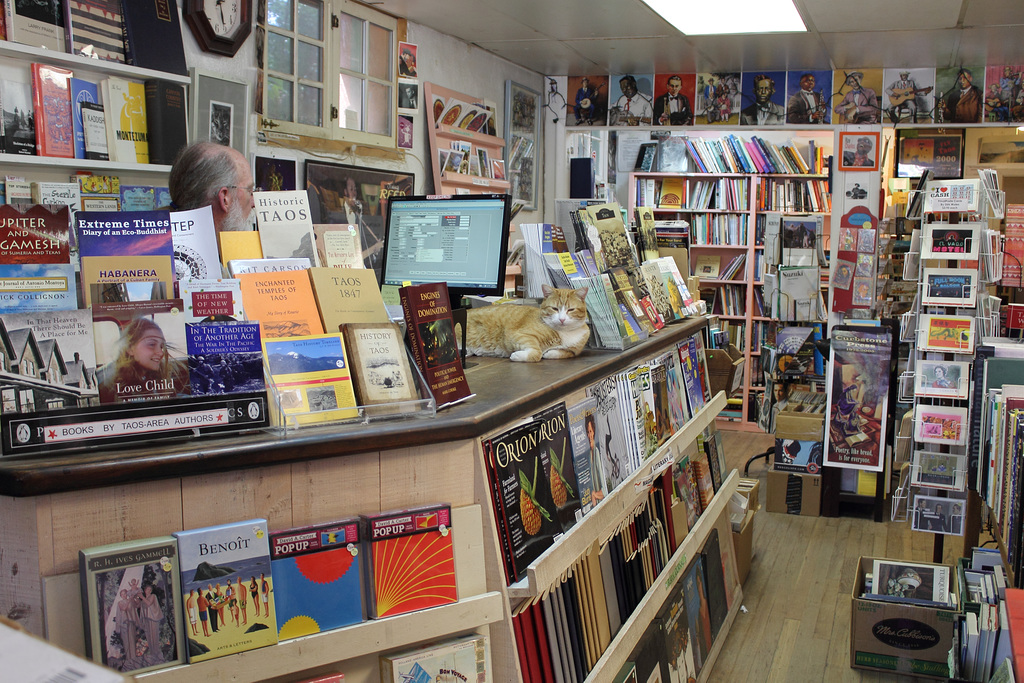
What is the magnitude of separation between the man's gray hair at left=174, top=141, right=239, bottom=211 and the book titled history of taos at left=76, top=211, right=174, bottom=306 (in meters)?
1.06

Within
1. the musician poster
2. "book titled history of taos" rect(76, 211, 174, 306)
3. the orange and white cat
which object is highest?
"book titled history of taos" rect(76, 211, 174, 306)

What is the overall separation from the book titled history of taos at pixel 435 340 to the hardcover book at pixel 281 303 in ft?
0.61

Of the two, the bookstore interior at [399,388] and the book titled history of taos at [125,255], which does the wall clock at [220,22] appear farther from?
the book titled history of taos at [125,255]

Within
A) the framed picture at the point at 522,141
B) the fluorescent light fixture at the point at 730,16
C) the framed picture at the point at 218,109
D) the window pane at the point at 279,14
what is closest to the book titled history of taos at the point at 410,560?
the framed picture at the point at 218,109

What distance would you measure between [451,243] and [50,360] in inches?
53.9

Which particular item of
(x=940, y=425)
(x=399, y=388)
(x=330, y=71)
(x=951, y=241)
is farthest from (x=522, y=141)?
(x=399, y=388)

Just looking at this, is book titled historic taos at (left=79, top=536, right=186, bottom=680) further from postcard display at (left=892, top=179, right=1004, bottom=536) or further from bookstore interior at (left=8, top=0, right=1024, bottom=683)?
postcard display at (left=892, top=179, right=1004, bottom=536)

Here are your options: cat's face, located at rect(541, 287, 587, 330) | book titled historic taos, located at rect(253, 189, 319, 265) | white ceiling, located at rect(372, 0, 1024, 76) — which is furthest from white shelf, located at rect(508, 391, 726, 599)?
white ceiling, located at rect(372, 0, 1024, 76)

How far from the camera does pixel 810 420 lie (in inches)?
207

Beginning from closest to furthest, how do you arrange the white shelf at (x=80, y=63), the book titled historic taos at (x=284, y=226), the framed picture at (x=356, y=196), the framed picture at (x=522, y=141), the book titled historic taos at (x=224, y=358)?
the book titled historic taos at (x=224, y=358)
the book titled historic taos at (x=284, y=226)
the white shelf at (x=80, y=63)
the framed picture at (x=356, y=196)
the framed picture at (x=522, y=141)

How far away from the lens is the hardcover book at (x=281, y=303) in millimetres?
1562

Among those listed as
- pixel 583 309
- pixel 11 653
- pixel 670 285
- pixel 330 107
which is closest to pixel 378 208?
pixel 330 107

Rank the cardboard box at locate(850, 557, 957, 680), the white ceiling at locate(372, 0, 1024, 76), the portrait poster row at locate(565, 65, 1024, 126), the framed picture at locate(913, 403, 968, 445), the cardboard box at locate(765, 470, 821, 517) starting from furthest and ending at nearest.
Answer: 1. the portrait poster row at locate(565, 65, 1024, 126)
2. the cardboard box at locate(765, 470, 821, 517)
3. the white ceiling at locate(372, 0, 1024, 76)
4. the framed picture at locate(913, 403, 968, 445)
5. the cardboard box at locate(850, 557, 957, 680)

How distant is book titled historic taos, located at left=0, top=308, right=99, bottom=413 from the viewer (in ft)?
4.18
